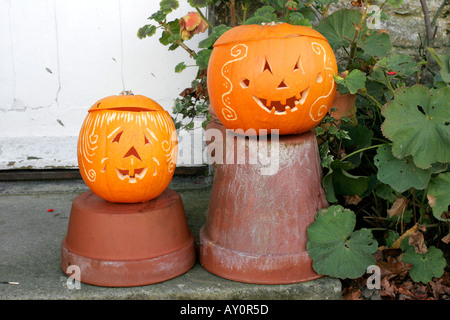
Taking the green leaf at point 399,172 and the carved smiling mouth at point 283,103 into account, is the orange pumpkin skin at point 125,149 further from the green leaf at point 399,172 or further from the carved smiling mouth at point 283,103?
the green leaf at point 399,172

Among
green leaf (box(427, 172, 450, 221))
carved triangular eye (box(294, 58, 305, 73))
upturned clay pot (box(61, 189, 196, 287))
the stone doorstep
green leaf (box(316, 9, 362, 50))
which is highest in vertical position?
green leaf (box(316, 9, 362, 50))

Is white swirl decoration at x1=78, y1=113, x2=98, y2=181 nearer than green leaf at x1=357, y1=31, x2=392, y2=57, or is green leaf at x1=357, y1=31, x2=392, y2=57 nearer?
white swirl decoration at x1=78, y1=113, x2=98, y2=181

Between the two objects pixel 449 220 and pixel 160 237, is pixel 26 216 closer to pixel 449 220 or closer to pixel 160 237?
pixel 160 237

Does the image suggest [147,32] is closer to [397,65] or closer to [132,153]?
[132,153]

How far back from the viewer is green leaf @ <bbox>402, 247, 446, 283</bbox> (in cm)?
194

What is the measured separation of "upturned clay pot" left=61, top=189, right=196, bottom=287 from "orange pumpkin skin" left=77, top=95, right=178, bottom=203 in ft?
0.30

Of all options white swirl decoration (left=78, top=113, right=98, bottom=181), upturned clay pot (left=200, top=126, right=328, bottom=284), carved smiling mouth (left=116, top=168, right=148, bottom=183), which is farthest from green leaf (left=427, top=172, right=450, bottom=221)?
white swirl decoration (left=78, top=113, right=98, bottom=181)

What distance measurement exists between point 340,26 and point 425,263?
1.14m

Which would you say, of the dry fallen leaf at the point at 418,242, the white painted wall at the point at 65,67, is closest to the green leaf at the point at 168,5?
the white painted wall at the point at 65,67

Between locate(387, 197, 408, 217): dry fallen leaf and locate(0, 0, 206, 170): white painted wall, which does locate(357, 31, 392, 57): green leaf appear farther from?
locate(0, 0, 206, 170): white painted wall

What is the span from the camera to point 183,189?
118 inches

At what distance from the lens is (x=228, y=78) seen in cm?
187

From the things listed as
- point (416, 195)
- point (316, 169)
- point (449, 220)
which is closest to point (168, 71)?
point (316, 169)

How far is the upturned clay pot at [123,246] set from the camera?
1.82 meters
